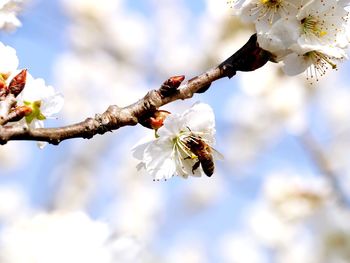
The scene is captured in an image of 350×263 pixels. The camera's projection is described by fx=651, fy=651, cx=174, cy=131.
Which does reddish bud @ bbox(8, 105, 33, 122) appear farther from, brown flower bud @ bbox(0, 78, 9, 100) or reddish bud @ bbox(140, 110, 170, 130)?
reddish bud @ bbox(140, 110, 170, 130)

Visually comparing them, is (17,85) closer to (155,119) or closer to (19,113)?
(19,113)

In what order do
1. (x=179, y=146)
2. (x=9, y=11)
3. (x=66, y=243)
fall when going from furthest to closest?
1. (x=66, y=243)
2. (x=9, y=11)
3. (x=179, y=146)

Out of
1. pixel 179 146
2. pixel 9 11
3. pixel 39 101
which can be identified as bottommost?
pixel 179 146

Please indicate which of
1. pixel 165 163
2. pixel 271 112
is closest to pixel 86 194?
pixel 271 112

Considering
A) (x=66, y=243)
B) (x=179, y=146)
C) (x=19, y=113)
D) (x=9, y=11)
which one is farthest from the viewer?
(x=66, y=243)

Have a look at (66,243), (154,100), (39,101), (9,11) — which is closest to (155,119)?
(154,100)

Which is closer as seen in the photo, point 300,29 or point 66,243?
point 300,29
